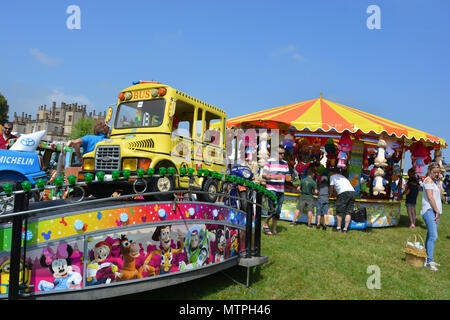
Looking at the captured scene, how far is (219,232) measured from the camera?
4.24m

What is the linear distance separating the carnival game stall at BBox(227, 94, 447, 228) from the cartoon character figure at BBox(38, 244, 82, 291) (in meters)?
6.22

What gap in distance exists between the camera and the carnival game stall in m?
9.66

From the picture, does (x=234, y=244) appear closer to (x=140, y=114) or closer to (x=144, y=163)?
(x=144, y=163)

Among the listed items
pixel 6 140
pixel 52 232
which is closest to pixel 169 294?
pixel 52 232

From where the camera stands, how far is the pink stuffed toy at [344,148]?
9.32 meters

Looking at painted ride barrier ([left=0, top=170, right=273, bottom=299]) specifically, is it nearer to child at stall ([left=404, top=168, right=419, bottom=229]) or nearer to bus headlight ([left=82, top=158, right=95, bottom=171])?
bus headlight ([left=82, top=158, right=95, bottom=171])

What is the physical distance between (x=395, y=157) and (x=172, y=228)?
493 inches

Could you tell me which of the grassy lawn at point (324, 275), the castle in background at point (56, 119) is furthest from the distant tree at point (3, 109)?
the grassy lawn at point (324, 275)

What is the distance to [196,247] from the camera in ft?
12.7

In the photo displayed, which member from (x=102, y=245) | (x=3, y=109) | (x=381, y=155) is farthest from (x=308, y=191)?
(x=3, y=109)

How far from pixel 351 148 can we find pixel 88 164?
7.79 meters

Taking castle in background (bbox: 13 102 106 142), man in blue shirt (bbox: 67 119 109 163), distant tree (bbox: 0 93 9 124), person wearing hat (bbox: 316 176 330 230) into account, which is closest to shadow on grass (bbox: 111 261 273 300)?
man in blue shirt (bbox: 67 119 109 163)

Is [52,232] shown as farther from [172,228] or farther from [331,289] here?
[331,289]

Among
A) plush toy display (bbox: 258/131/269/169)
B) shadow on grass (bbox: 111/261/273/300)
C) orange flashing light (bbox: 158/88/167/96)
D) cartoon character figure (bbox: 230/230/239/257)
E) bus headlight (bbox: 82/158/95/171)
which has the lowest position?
shadow on grass (bbox: 111/261/273/300)
